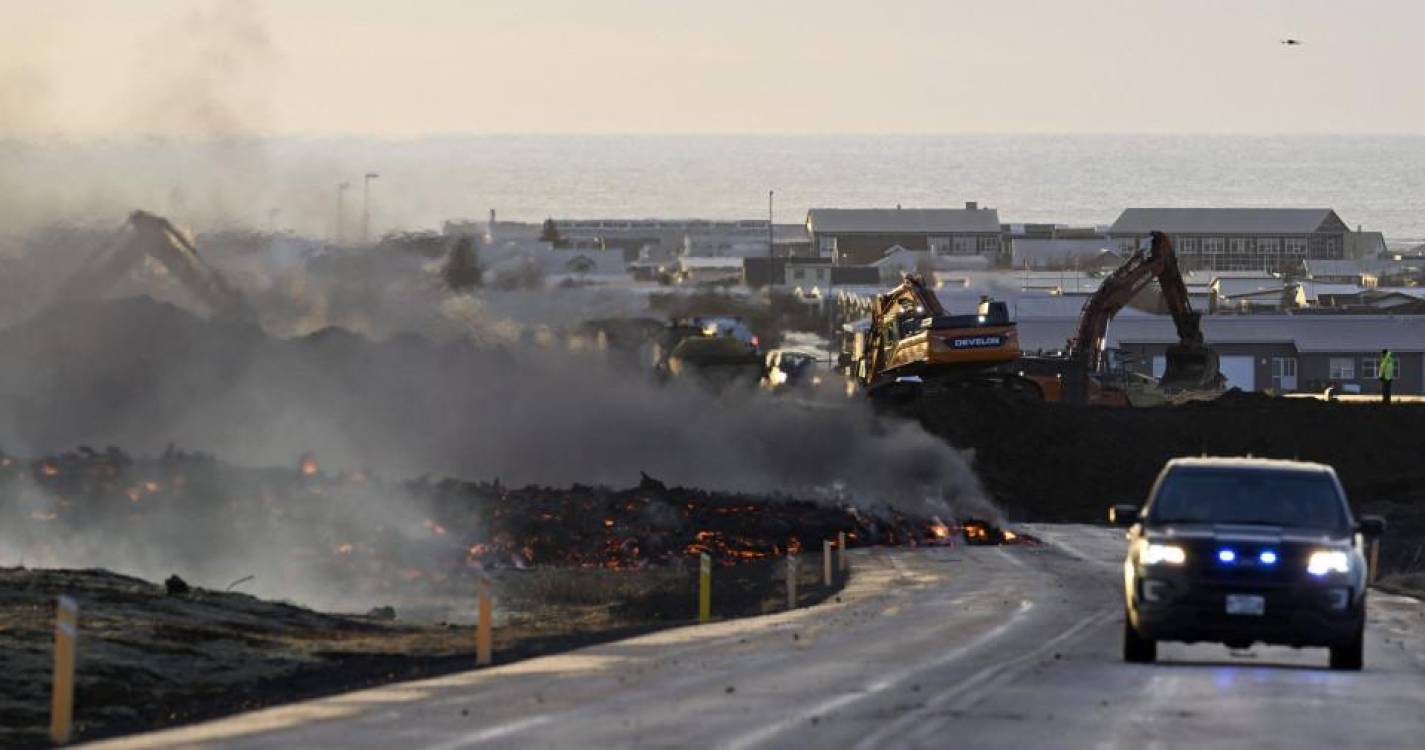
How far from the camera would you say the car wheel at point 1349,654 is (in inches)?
1006

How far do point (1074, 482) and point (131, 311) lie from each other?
2381 centimetres

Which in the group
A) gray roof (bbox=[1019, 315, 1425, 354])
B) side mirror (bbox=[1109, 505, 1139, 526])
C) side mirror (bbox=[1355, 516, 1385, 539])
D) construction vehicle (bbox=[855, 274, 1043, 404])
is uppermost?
gray roof (bbox=[1019, 315, 1425, 354])

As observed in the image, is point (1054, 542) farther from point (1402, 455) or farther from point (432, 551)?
point (1402, 455)

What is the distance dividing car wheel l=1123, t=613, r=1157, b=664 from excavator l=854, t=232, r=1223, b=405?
47010mm

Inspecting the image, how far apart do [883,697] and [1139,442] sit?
51010 mm

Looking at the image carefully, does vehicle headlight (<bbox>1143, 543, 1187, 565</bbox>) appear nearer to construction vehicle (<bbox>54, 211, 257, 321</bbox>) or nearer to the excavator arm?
construction vehicle (<bbox>54, 211, 257, 321</bbox>)

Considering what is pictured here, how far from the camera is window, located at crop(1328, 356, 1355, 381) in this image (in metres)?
119

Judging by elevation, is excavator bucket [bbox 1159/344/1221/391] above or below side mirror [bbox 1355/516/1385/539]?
above

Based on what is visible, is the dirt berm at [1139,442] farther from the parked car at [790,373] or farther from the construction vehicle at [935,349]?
the parked car at [790,373]

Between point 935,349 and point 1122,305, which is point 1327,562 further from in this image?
point 1122,305

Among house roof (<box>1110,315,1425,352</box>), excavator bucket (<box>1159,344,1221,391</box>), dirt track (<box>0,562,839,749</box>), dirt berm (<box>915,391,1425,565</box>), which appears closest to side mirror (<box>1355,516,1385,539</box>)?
dirt track (<box>0,562,839,749</box>)

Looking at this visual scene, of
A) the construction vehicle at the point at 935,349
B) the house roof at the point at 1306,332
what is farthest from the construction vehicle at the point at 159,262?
the house roof at the point at 1306,332

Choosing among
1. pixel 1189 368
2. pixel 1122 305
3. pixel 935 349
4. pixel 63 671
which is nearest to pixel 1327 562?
pixel 63 671

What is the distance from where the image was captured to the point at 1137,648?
2617 cm
